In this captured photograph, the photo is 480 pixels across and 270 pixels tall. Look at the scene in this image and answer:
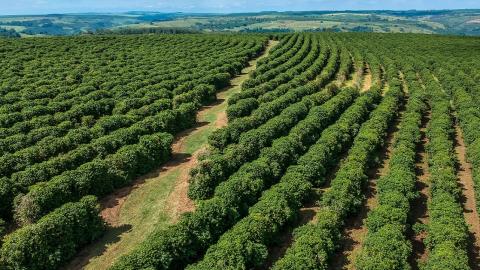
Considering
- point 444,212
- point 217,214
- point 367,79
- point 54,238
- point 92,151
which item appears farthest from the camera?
point 367,79

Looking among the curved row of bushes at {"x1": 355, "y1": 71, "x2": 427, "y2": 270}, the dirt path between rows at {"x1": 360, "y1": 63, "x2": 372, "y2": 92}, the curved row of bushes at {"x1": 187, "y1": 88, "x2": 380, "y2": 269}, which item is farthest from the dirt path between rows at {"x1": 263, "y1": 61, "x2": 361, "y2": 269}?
the dirt path between rows at {"x1": 360, "y1": 63, "x2": 372, "y2": 92}

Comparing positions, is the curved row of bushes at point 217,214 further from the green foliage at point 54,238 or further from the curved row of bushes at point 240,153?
the green foliage at point 54,238

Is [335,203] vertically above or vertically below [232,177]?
below

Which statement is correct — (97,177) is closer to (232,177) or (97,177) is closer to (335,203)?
(232,177)

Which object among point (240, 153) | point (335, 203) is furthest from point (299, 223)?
point (240, 153)

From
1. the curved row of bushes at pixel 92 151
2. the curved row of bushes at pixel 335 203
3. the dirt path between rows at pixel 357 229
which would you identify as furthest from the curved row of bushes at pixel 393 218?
the curved row of bushes at pixel 92 151
